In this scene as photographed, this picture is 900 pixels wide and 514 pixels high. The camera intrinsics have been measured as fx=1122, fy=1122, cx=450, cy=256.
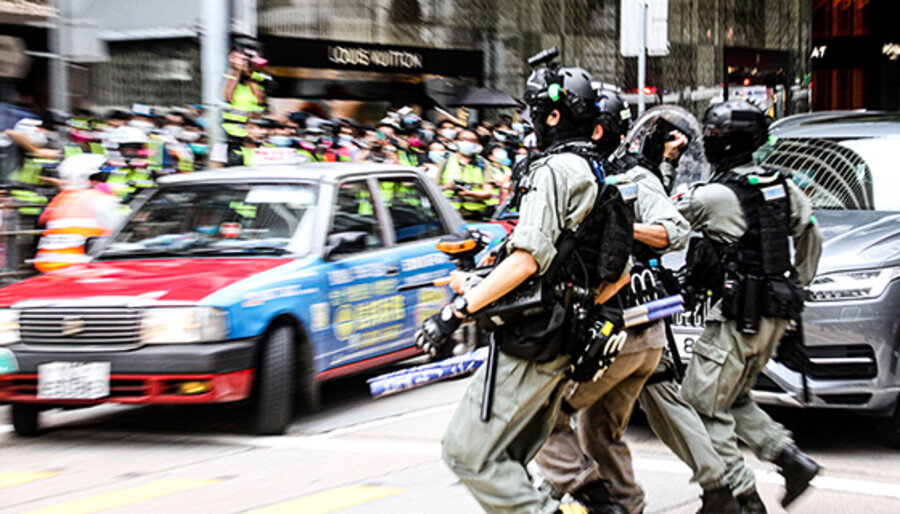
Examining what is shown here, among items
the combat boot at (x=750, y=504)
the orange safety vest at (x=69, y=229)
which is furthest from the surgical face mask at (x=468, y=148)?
the combat boot at (x=750, y=504)

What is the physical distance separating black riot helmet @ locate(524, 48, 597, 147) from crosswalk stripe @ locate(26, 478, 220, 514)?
2.60 metres

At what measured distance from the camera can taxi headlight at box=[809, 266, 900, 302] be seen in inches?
230

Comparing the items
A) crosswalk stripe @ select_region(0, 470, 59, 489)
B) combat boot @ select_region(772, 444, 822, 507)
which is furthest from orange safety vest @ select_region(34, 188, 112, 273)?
combat boot @ select_region(772, 444, 822, 507)

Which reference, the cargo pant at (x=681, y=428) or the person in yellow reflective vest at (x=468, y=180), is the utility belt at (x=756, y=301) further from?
the person in yellow reflective vest at (x=468, y=180)

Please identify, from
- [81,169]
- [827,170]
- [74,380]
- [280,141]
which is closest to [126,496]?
[74,380]

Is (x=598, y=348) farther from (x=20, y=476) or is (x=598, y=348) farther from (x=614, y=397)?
(x=20, y=476)

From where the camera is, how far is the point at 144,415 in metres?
7.21

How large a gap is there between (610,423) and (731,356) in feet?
2.32

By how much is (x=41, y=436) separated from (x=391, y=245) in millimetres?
2570

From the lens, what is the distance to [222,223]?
7262 mm

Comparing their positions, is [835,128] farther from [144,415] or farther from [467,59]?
[467,59]

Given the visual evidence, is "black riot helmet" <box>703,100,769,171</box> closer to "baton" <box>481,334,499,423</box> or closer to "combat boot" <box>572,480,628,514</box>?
"combat boot" <box>572,480,628,514</box>

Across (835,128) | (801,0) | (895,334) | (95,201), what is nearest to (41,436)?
(95,201)

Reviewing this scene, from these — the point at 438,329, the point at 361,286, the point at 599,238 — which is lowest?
the point at 361,286
